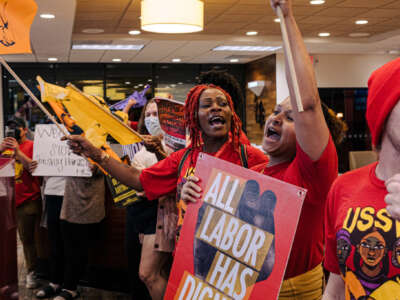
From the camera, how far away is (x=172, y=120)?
2.73 m

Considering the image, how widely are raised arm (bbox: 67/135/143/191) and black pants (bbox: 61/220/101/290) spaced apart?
5.44ft

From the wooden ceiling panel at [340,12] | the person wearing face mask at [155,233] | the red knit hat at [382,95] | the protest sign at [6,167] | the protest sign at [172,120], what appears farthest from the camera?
the wooden ceiling panel at [340,12]

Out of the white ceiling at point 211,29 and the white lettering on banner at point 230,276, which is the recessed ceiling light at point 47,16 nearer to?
the white ceiling at point 211,29

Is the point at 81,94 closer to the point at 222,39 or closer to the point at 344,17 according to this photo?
the point at 344,17

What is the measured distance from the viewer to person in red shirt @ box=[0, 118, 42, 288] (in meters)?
4.18

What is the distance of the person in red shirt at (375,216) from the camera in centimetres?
100

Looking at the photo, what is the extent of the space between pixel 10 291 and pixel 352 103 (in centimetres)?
969

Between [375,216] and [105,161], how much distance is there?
1456 millimetres

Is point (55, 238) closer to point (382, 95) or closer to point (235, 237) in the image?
point (235, 237)

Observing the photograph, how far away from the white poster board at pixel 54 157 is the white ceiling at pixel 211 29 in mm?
Answer: 1901

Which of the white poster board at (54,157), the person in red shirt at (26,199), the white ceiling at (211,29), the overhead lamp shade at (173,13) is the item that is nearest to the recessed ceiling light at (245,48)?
the white ceiling at (211,29)

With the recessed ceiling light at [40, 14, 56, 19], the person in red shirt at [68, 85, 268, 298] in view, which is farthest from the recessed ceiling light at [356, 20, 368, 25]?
the person in red shirt at [68, 85, 268, 298]

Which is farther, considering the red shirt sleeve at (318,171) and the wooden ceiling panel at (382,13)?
the wooden ceiling panel at (382,13)

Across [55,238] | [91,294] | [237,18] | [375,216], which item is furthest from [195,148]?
[237,18]
